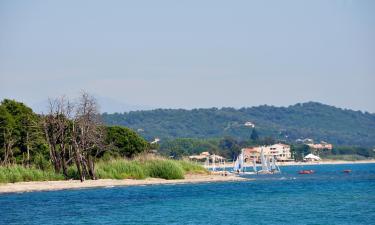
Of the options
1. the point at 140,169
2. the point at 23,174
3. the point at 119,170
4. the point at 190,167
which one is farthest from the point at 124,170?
the point at 190,167

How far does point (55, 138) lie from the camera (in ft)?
239

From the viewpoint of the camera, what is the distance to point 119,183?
69812mm

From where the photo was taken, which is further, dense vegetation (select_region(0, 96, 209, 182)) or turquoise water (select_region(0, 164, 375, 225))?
dense vegetation (select_region(0, 96, 209, 182))

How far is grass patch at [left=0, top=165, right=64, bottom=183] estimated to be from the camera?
6404 centimetres

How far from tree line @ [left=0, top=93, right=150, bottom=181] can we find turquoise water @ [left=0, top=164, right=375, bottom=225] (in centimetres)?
630

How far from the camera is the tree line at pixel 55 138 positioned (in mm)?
70625

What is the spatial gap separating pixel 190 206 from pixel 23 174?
67.8ft

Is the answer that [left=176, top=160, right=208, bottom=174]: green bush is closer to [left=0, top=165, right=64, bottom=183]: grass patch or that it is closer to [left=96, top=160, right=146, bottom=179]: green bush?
[left=96, top=160, right=146, bottom=179]: green bush

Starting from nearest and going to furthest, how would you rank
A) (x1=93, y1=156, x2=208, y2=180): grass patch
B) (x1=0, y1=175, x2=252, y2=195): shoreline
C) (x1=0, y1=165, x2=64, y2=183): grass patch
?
(x1=0, y1=175, x2=252, y2=195): shoreline < (x1=0, y1=165, x2=64, y2=183): grass patch < (x1=93, y1=156, x2=208, y2=180): grass patch

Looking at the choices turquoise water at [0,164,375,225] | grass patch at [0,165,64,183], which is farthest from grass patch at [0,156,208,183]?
turquoise water at [0,164,375,225]

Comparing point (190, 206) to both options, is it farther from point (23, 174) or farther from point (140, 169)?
point (140, 169)

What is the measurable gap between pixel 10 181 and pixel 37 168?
23.4 ft

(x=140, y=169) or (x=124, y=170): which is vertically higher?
(x=140, y=169)

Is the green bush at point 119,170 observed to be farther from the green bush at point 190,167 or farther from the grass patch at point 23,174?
the green bush at point 190,167
